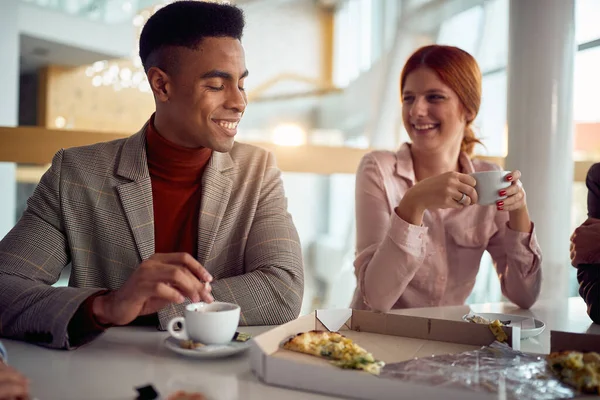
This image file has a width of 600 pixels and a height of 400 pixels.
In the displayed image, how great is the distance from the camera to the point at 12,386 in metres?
0.70

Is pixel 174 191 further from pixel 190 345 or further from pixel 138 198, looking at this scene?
pixel 190 345

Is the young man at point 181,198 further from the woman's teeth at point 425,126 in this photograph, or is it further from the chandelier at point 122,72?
the chandelier at point 122,72

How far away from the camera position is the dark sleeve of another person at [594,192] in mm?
1479

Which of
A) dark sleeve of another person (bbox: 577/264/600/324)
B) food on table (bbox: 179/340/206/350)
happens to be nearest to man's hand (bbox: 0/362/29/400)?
food on table (bbox: 179/340/206/350)

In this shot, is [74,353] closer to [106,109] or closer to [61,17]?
[106,109]

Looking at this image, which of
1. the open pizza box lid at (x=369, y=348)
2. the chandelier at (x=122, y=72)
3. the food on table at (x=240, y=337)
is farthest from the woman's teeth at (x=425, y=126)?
the chandelier at (x=122, y=72)

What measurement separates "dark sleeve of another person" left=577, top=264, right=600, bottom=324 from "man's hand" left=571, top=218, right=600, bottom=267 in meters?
0.02

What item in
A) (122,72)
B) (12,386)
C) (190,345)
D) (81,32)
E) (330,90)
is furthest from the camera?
(330,90)

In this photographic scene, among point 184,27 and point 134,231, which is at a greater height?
point 184,27

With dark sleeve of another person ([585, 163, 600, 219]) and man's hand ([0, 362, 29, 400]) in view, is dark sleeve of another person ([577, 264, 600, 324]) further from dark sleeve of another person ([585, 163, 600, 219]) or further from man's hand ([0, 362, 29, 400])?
man's hand ([0, 362, 29, 400])

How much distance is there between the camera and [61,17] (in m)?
3.74

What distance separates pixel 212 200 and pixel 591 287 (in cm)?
90

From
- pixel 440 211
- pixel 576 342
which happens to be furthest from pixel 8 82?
pixel 576 342

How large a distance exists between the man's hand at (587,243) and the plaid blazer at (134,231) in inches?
25.4
